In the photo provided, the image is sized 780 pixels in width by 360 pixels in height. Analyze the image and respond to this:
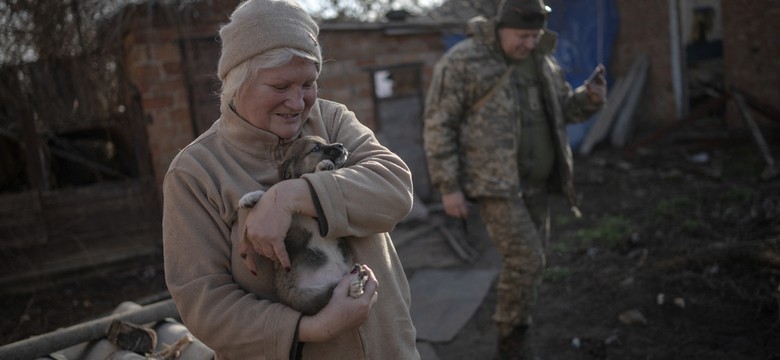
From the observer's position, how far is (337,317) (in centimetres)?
180

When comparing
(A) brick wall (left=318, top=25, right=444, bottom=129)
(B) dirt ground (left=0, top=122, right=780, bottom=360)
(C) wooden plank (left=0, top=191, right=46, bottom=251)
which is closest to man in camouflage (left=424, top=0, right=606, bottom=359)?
(B) dirt ground (left=0, top=122, right=780, bottom=360)

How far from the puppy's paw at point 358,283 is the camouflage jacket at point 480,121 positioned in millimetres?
2446

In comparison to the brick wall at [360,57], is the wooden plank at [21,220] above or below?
below

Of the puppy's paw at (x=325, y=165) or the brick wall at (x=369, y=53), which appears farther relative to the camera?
the brick wall at (x=369, y=53)

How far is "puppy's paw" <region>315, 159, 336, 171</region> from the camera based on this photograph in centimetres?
193

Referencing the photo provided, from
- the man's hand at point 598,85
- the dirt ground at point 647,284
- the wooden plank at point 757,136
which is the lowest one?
the dirt ground at point 647,284

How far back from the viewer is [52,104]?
6977mm

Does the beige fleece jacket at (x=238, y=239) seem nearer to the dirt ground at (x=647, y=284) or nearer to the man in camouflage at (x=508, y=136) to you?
the man in camouflage at (x=508, y=136)

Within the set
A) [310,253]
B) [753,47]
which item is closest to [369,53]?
[753,47]

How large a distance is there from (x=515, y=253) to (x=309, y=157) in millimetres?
2633

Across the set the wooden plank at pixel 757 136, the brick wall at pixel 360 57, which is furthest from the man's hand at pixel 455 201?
the wooden plank at pixel 757 136

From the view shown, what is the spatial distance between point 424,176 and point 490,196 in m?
5.34

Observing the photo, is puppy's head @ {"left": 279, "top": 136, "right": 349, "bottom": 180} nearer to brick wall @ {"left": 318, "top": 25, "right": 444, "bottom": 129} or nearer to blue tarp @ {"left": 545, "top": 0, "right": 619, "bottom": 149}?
brick wall @ {"left": 318, "top": 25, "right": 444, "bottom": 129}

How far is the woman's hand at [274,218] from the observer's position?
5.76ft
